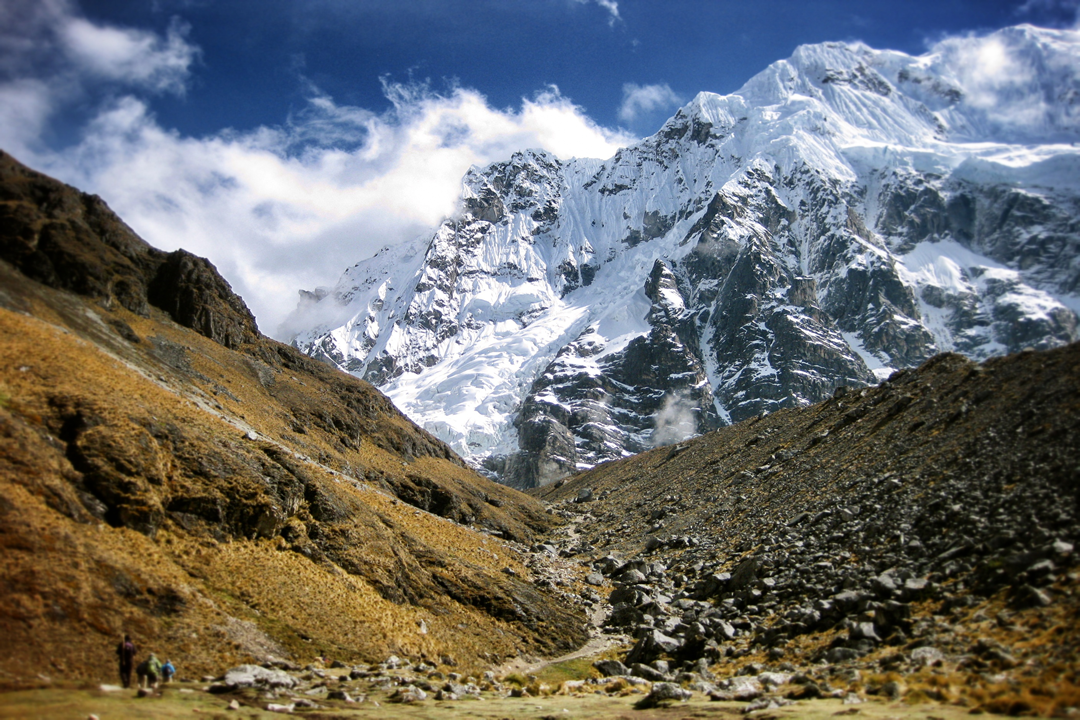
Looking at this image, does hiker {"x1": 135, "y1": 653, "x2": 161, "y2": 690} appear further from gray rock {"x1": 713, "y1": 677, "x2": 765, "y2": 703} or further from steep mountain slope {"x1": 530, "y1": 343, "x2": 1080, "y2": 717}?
steep mountain slope {"x1": 530, "y1": 343, "x2": 1080, "y2": 717}

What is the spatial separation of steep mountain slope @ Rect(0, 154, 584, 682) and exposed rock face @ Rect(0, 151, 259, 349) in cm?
19

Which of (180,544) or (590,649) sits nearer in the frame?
(180,544)

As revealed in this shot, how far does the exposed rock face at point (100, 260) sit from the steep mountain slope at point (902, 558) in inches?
1677

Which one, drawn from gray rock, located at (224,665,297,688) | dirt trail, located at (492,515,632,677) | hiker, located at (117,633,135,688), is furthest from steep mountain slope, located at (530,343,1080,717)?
hiker, located at (117,633,135,688)

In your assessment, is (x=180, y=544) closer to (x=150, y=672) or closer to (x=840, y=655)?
(x=150, y=672)

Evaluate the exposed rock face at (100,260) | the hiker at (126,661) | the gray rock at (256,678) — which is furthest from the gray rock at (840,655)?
the exposed rock face at (100,260)

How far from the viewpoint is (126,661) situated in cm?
1891

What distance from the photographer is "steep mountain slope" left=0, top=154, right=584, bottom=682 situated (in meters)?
21.2

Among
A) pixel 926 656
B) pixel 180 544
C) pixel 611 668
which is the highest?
pixel 926 656

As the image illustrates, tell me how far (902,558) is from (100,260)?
55.9 metres

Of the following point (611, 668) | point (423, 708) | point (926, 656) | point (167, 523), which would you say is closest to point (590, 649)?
point (611, 668)

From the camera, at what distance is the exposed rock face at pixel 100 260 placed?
1656 inches

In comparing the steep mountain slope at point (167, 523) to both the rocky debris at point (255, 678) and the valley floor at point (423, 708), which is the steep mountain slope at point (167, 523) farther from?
the valley floor at point (423, 708)

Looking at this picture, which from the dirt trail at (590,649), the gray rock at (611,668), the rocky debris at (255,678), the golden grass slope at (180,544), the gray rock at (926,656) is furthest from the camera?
the dirt trail at (590,649)
